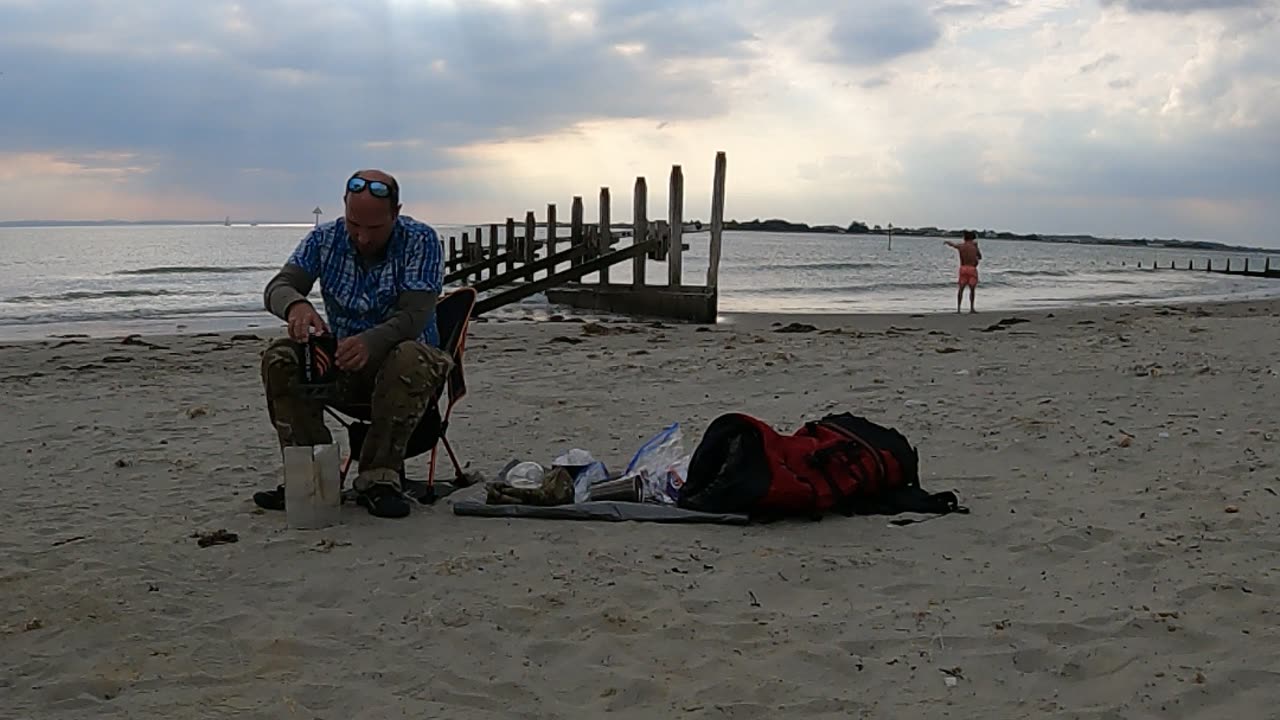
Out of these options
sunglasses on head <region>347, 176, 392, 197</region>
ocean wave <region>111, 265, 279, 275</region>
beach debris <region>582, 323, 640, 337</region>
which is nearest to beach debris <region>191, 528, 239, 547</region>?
sunglasses on head <region>347, 176, 392, 197</region>

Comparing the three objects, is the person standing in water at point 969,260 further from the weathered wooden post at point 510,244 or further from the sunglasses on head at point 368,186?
the sunglasses on head at point 368,186

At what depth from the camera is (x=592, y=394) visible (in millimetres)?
7090

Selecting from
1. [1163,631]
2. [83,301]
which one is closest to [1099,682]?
[1163,631]

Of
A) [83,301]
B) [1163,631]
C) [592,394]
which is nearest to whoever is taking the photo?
[1163,631]

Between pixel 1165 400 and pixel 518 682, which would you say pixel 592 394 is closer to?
pixel 1165 400

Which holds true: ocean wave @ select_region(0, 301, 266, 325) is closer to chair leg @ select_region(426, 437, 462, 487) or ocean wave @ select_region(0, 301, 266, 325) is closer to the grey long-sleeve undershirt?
chair leg @ select_region(426, 437, 462, 487)

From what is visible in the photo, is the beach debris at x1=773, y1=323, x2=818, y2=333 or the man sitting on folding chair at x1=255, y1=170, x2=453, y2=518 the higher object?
the man sitting on folding chair at x1=255, y1=170, x2=453, y2=518

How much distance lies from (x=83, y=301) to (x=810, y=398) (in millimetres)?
18441

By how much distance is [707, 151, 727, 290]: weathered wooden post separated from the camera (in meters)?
15.4

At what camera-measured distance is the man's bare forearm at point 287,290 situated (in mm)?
4008

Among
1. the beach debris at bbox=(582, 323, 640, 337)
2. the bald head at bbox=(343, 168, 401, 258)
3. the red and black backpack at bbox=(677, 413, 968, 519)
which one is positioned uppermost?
the bald head at bbox=(343, 168, 401, 258)

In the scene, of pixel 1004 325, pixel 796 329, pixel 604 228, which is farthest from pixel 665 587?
pixel 604 228

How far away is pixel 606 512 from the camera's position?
401cm

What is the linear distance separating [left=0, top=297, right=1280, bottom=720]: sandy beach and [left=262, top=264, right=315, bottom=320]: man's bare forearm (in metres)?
0.80
